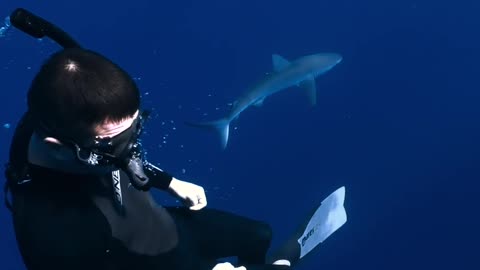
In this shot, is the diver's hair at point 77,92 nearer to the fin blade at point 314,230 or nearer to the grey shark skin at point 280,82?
the fin blade at point 314,230

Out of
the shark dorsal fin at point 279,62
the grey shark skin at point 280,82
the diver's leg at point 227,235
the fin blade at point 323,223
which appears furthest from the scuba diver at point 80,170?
the shark dorsal fin at point 279,62

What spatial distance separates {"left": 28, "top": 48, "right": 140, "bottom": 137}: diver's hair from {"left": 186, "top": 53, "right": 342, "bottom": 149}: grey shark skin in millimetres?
4297

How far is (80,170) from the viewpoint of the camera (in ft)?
6.95

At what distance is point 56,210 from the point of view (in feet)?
6.95

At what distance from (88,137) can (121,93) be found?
0.21 meters

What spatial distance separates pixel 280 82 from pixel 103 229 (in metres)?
5.22

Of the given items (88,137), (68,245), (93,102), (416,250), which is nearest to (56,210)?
(68,245)

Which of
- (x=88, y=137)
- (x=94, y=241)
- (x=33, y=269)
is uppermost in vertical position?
(x=88, y=137)

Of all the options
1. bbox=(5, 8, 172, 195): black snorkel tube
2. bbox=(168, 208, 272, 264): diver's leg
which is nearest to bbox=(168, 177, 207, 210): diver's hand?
bbox=(168, 208, 272, 264): diver's leg

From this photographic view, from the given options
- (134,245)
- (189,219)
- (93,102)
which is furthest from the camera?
(189,219)

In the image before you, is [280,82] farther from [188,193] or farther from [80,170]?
[80,170]

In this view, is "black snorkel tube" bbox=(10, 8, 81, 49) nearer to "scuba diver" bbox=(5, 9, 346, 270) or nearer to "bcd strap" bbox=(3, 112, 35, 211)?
"scuba diver" bbox=(5, 9, 346, 270)

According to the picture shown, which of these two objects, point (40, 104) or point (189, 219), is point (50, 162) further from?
point (189, 219)

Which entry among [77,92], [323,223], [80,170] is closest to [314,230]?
[323,223]
